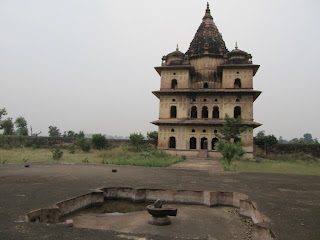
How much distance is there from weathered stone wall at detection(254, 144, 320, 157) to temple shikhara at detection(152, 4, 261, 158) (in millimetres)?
7719

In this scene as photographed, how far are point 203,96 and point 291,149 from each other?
1429cm

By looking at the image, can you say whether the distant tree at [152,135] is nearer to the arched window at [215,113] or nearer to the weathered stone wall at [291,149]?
the arched window at [215,113]

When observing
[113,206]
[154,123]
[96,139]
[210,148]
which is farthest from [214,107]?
[113,206]

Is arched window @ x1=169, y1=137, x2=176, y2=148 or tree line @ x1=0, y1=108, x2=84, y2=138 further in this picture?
tree line @ x1=0, y1=108, x2=84, y2=138

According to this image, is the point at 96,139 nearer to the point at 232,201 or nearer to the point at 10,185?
the point at 10,185

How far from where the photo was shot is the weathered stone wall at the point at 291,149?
32.1 meters

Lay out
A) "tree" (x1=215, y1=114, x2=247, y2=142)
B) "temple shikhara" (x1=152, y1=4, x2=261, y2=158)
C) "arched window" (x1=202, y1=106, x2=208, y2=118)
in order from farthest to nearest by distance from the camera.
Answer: "arched window" (x1=202, y1=106, x2=208, y2=118)
"temple shikhara" (x1=152, y1=4, x2=261, y2=158)
"tree" (x1=215, y1=114, x2=247, y2=142)

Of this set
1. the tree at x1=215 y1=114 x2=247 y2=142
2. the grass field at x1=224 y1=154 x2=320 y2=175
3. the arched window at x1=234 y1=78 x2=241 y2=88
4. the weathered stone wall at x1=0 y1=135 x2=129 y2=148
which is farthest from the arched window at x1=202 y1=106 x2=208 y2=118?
the weathered stone wall at x1=0 y1=135 x2=129 y2=148

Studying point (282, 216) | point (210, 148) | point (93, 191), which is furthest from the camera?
point (210, 148)

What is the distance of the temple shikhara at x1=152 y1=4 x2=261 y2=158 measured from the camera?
2809 cm

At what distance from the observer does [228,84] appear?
29234mm

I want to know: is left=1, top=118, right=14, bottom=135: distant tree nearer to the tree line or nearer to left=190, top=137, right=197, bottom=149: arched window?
the tree line

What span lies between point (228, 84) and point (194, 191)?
917 inches

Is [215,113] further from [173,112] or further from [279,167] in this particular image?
[279,167]
